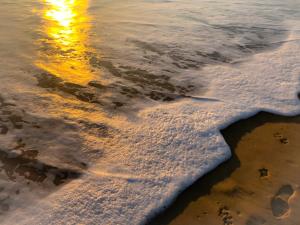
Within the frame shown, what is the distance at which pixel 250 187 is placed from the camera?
94.5 inches

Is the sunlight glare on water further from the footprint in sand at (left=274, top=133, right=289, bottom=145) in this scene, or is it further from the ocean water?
the footprint in sand at (left=274, top=133, right=289, bottom=145)

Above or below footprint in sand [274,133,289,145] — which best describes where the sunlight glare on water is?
above

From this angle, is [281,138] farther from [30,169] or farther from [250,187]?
[30,169]

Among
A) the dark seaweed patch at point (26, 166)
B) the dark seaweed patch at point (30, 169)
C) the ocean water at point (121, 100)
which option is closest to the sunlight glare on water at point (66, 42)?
the ocean water at point (121, 100)

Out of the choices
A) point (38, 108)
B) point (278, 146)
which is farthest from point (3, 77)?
point (278, 146)

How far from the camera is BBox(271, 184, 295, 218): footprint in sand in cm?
220

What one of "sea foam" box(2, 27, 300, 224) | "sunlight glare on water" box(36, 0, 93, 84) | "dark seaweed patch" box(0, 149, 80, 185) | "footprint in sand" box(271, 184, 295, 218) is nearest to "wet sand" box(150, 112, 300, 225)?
"footprint in sand" box(271, 184, 295, 218)

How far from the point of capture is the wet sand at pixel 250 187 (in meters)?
2.18

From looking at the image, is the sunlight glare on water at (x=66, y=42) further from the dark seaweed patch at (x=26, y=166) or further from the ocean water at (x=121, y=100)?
the dark seaweed patch at (x=26, y=166)

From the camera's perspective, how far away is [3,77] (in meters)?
3.74

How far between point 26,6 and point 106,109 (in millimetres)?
4621

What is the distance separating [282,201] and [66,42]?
4.05 meters

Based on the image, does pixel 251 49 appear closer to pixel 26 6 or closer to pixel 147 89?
pixel 147 89

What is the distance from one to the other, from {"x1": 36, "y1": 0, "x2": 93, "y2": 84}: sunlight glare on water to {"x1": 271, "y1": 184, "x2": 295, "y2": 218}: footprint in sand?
2.61 metres
